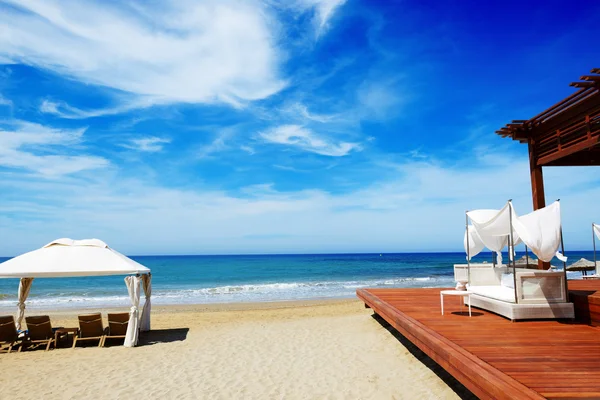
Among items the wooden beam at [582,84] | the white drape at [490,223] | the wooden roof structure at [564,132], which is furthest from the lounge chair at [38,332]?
the wooden beam at [582,84]

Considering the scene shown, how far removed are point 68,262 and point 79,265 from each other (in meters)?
0.29

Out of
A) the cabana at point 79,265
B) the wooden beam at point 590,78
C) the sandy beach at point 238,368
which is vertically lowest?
the sandy beach at point 238,368

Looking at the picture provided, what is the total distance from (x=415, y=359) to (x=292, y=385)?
7.51 feet

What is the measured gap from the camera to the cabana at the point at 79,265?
7867 mm

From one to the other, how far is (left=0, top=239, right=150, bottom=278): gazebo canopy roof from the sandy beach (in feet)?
5.44

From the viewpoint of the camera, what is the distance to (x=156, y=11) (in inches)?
346

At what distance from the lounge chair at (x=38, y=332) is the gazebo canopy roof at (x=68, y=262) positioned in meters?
0.99

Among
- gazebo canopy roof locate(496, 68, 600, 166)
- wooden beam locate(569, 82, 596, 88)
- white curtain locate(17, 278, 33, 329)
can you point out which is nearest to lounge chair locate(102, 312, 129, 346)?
white curtain locate(17, 278, 33, 329)

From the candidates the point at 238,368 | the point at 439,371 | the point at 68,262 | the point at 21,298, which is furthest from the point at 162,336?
the point at 439,371

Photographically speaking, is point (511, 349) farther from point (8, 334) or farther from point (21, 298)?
point (21, 298)

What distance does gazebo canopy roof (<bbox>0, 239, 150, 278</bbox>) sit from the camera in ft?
25.7

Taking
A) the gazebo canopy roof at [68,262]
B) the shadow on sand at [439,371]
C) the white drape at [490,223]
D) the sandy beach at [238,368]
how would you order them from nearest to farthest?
1. the shadow on sand at [439,371]
2. the sandy beach at [238,368]
3. the white drape at [490,223]
4. the gazebo canopy roof at [68,262]

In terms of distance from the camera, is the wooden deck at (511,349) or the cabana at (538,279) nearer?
the wooden deck at (511,349)

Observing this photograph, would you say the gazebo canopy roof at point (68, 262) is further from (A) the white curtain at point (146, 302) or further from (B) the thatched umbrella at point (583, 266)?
(B) the thatched umbrella at point (583, 266)
